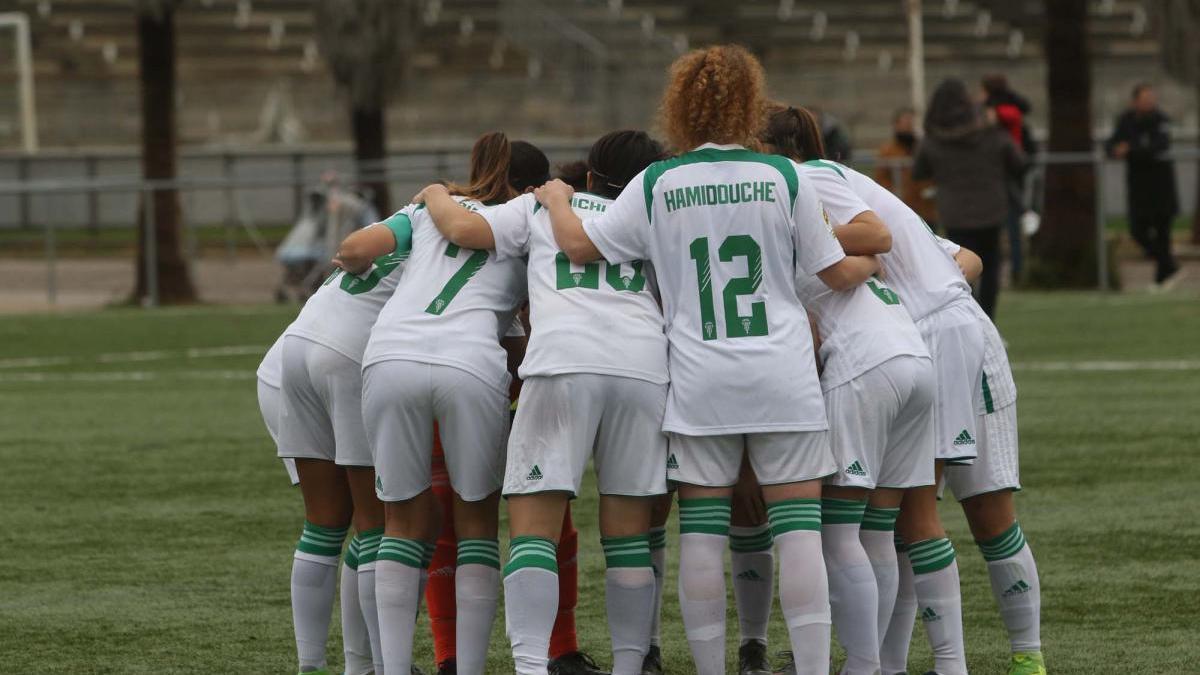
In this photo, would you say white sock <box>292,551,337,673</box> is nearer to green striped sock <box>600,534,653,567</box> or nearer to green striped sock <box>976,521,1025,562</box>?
green striped sock <box>600,534,653,567</box>

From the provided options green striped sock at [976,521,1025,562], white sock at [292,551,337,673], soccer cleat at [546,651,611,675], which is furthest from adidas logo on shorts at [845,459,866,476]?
white sock at [292,551,337,673]

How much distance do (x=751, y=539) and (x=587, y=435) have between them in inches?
35.0

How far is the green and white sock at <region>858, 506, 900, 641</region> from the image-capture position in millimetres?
5754

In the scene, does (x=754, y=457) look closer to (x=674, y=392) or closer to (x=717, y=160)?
(x=674, y=392)

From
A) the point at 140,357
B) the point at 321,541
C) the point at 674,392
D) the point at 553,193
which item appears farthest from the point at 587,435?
the point at 140,357

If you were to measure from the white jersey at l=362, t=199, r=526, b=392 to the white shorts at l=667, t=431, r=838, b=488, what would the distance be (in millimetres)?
597

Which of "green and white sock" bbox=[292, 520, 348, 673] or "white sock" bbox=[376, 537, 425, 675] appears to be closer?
"white sock" bbox=[376, 537, 425, 675]

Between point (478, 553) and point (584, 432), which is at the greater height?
point (584, 432)

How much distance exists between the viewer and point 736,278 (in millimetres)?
5445

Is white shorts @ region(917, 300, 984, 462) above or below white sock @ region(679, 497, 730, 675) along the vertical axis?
above

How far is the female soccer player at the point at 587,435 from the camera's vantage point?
18.2 feet

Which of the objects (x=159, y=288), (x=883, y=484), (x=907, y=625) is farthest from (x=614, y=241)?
(x=159, y=288)

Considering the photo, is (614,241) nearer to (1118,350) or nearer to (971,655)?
(971,655)

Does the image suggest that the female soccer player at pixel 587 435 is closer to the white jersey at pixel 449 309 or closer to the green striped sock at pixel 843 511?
the white jersey at pixel 449 309
